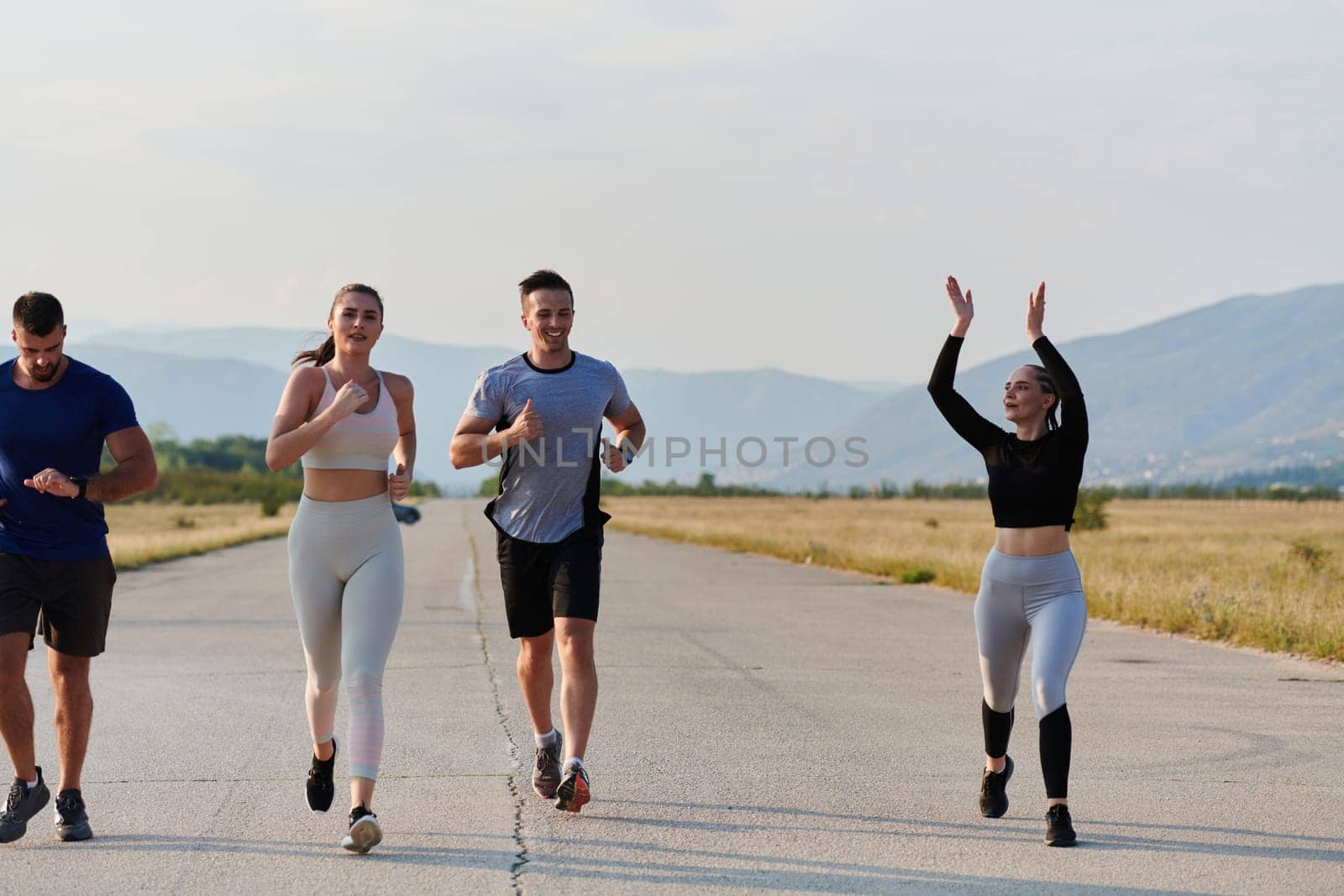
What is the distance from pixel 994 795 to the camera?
6656 mm

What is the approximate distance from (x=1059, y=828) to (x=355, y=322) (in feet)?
11.2

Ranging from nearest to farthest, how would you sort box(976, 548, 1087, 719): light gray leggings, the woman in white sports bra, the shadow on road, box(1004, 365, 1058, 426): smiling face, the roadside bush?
the shadow on road, the woman in white sports bra, box(976, 548, 1087, 719): light gray leggings, box(1004, 365, 1058, 426): smiling face, the roadside bush

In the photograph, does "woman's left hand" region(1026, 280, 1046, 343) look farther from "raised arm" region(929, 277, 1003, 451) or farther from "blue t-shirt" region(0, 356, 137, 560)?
"blue t-shirt" region(0, 356, 137, 560)

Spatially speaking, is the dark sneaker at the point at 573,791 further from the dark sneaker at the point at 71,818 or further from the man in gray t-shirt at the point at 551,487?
the dark sneaker at the point at 71,818

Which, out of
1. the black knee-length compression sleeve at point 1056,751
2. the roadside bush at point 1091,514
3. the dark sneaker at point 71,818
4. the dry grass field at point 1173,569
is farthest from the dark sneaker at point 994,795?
the roadside bush at point 1091,514

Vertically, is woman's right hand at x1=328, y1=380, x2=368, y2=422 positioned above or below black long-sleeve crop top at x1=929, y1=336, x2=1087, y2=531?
above

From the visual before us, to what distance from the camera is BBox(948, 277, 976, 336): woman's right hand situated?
22.7ft

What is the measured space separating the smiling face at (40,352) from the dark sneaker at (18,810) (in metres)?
1.58

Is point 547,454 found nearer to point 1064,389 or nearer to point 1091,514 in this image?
point 1064,389

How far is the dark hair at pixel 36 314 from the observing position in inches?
242

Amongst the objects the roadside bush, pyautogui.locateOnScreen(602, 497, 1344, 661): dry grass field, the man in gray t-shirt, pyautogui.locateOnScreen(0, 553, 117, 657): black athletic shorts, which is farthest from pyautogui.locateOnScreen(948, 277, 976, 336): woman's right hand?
the roadside bush

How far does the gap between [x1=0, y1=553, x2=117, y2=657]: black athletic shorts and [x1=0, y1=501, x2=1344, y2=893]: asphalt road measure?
2.66 ft

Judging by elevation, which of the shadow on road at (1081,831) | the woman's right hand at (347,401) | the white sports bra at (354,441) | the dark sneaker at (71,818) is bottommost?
the shadow on road at (1081,831)

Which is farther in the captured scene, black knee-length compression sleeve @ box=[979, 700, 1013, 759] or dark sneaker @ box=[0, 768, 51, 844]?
black knee-length compression sleeve @ box=[979, 700, 1013, 759]
